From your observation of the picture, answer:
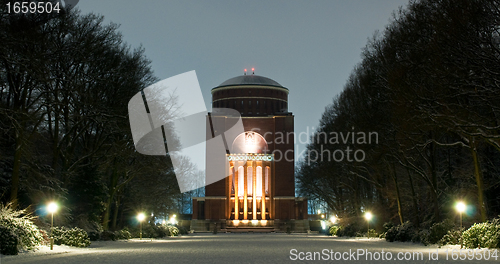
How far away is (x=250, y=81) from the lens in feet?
287

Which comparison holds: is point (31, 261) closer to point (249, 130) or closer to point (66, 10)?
point (66, 10)

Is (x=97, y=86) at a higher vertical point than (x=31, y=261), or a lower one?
higher

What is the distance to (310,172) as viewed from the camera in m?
64.8

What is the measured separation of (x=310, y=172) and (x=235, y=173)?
15.4 metres

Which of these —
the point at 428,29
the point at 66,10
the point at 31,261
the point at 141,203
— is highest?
the point at 66,10

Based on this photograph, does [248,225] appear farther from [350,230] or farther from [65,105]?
[65,105]

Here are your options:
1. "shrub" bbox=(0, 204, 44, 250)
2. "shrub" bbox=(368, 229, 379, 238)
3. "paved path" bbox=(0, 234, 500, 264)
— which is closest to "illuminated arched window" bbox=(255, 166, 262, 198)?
"shrub" bbox=(368, 229, 379, 238)

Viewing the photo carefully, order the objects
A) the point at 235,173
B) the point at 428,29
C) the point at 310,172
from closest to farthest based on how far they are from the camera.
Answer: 1. the point at 428,29
2. the point at 310,172
3. the point at 235,173

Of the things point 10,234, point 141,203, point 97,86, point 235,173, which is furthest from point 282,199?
point 10,234

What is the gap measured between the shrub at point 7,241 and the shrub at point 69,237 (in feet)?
20.3

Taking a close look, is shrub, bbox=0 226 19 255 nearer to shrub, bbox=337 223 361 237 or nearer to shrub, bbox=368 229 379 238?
shrub, bbox=368 229 379 238

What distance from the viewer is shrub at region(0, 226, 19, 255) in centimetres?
1792

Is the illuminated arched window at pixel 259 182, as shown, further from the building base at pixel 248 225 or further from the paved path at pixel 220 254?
the paved path at pixel 220 254

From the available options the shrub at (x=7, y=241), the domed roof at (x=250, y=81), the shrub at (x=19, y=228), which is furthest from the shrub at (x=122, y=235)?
the domed roof at (x=250, y=81)
